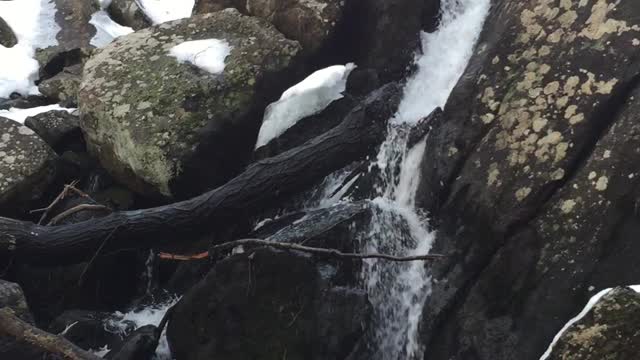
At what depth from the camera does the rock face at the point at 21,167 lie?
6.30m

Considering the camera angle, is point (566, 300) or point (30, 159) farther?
point (30, 159)

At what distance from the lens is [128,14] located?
10.7m

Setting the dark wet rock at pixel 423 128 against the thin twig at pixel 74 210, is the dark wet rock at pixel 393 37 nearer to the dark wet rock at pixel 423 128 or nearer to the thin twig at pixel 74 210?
the dark wet rock at pixel 423 128

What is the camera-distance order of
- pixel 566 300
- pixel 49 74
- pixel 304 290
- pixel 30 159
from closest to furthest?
pixel 566 300 < pixel 304 290 < pixel 30 159 < pixel 49 74

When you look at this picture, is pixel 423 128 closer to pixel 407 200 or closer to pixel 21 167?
pixel 407 200

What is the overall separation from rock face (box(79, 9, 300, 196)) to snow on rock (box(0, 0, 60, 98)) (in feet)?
8.40

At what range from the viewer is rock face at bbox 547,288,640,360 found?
326cm

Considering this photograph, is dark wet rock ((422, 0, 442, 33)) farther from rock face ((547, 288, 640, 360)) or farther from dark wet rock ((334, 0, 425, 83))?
rock face ((547, 288, 640, 360))

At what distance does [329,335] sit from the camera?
4.28m

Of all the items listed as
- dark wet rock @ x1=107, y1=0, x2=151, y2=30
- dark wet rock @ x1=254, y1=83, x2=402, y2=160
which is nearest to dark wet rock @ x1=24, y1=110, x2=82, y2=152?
dark wet rock @ x1=254, y1=83, x2=402, y2=160

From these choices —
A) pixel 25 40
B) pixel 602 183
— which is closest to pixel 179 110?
pixel 602 183

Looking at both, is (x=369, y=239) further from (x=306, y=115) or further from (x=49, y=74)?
(x=49, y=74)

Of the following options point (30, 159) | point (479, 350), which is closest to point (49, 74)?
point (30, 159)

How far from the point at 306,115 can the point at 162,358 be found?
273 cm
